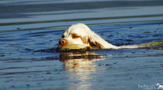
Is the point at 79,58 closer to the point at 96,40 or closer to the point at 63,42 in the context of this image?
the point at 63,42

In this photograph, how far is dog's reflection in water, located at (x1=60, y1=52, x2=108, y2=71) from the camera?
7.52 meters

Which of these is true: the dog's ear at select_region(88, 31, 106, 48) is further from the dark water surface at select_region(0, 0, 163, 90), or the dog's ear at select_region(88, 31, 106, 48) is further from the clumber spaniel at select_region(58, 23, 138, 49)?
the dark water surface at select_region(0, 0, 163, 90)

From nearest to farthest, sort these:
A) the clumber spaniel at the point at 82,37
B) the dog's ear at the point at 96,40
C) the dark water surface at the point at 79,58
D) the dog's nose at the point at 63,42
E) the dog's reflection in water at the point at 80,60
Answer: the dark water surface at the point at 79,58 → the dog's reflection in water at the point at 80,60 → the dog's nose at the point at 63,42 → the clumber spaniel at the point at 82,37 → the dog's ear at the point at 96,40

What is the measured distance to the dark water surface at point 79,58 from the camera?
6.24m

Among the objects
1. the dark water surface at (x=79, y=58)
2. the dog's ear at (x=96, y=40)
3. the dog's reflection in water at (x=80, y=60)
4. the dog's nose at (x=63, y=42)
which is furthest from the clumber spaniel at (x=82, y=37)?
the dog's reflection in water at (x=80, y=60)

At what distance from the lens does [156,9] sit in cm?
2128

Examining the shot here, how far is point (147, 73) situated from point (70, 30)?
3.82 m

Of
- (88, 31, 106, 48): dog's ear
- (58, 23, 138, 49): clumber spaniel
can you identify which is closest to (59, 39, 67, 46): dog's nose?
(58, 23, 138, 49): clumber spaniel

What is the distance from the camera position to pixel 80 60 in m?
8.59

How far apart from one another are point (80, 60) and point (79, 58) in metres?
0.34

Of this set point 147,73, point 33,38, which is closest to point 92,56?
point 147,73

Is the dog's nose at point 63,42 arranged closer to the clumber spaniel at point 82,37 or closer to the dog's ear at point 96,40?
the clumber spaniel at point 82,37

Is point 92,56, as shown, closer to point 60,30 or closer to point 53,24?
point 60,30

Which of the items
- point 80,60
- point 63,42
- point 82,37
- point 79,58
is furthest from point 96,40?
point 80,60
